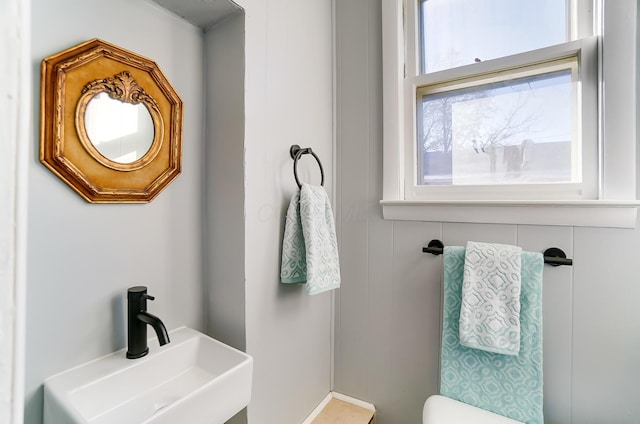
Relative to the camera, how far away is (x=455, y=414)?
92 cm

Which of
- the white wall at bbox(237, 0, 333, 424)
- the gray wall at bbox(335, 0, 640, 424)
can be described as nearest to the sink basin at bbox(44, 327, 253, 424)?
the white wall at bbox(237, 0, 333, 424)

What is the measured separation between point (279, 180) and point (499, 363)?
1.01 meters

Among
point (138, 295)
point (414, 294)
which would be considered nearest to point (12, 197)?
point (138, 295)

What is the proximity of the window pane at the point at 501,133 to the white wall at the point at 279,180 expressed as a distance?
517 millimetres

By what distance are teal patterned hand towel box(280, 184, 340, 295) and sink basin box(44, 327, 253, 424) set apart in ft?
1.06

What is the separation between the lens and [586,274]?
92 centimetres

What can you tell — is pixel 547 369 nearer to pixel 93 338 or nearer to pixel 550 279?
pixel 550 279

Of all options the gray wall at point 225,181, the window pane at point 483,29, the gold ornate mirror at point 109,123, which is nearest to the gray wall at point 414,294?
the window pane at point 483,29

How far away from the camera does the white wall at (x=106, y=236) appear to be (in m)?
0.68

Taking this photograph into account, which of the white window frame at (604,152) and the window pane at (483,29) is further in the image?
the window pane at (483,29)

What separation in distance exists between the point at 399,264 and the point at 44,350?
1.17 m

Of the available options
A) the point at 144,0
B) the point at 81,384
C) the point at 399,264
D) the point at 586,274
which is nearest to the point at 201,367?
the point at 81,384

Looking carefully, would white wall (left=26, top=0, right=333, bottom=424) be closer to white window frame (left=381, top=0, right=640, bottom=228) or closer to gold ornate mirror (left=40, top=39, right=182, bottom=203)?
gold ornate mirror (left=40, top=39, right=182, bottom=203)

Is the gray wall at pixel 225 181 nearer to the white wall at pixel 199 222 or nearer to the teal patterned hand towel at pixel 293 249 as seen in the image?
the white wall at pixel 199 222
